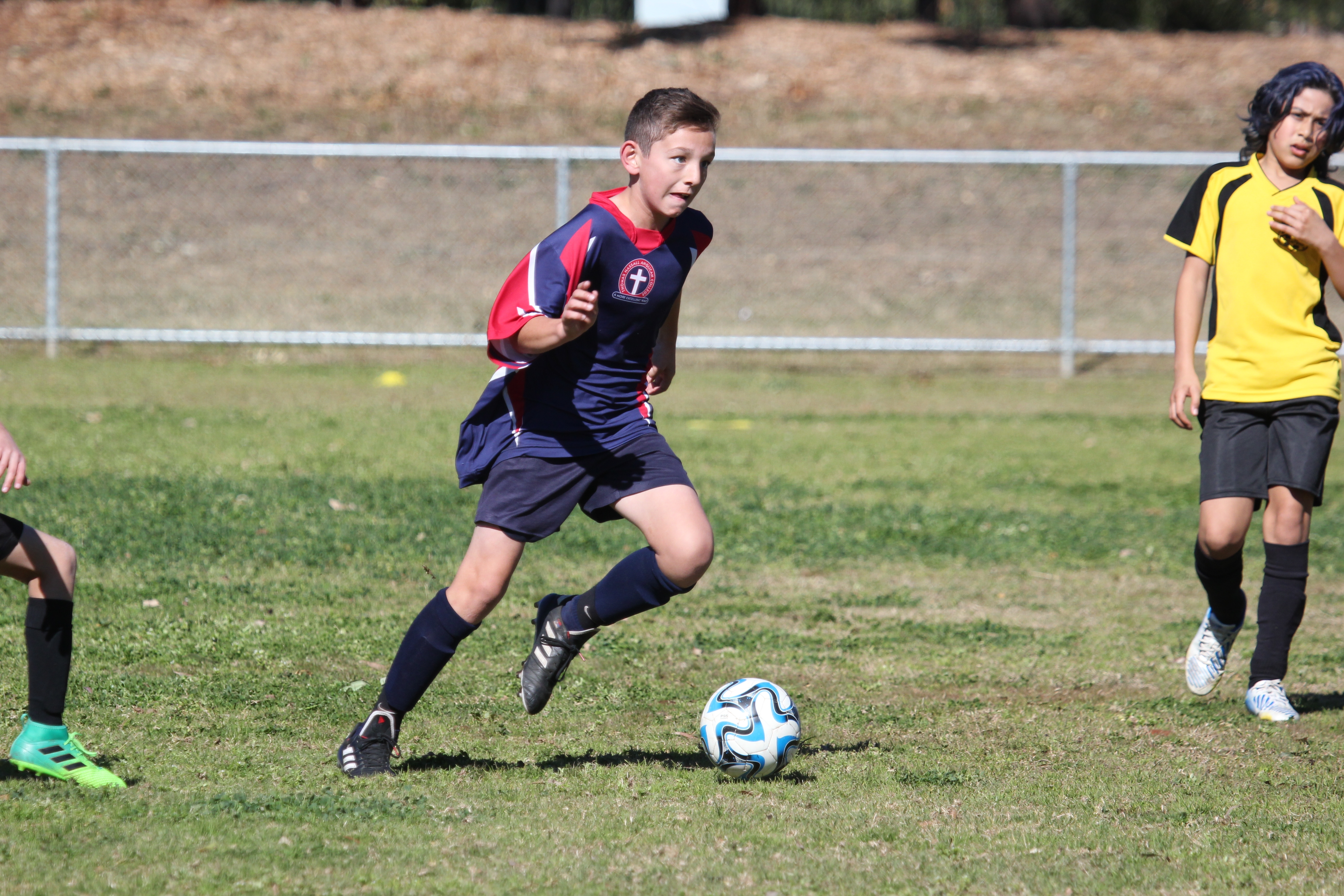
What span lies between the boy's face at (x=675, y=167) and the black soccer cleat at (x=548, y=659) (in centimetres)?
118

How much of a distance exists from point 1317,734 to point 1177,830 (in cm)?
125

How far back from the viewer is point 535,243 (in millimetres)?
18500

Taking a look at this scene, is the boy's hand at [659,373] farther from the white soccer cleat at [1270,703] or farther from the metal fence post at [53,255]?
the metal fence post at [53,255]

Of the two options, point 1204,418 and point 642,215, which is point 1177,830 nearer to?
point 1204,418

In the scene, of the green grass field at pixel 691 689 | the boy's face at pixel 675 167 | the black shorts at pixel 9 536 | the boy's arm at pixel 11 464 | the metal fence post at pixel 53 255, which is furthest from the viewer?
the metal fence post at pixel 53 255

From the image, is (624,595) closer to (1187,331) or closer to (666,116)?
(666,116)

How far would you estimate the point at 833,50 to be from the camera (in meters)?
23.2

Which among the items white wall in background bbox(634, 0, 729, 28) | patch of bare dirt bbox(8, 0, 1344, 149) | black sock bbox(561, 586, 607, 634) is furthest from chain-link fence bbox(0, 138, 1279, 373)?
black sock bbox(561, 586, 607, 634)

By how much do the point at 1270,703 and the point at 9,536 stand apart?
3.91m

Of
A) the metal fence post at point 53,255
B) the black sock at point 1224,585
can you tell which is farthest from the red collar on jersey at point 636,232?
the metal fence post at point 53,255

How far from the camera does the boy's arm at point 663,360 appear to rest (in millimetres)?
4168

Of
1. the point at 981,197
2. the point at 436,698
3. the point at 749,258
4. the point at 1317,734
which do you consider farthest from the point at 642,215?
the point at 981,197

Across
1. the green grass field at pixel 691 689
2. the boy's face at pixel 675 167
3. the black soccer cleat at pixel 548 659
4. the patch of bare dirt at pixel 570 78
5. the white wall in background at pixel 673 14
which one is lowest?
the green grass field at pixel 691 689

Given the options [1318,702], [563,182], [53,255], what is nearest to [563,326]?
[1318,702]
